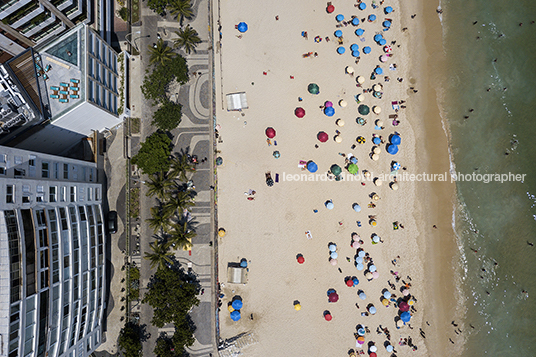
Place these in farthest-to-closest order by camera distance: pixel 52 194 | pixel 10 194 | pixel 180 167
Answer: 1. pixel 180 167
2. pixel 52 194
3. pixel 10 194

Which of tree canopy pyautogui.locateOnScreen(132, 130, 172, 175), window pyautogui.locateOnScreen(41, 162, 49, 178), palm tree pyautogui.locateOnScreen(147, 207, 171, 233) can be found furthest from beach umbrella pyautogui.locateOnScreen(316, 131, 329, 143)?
window pyautogui.locateOnScreen(41, 162, 49, 178)

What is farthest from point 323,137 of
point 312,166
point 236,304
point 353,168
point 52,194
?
point 52,194

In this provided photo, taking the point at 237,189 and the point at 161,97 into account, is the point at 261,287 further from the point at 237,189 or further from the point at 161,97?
the point at 161,97

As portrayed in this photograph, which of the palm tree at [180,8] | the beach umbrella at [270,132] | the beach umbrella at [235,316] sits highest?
the palm tree at [180,8]

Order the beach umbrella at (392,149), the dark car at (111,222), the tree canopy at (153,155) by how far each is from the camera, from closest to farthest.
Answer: the tree canopy at (153,155) < the dark car at (111,222) < the beach umbrella at (392,149)

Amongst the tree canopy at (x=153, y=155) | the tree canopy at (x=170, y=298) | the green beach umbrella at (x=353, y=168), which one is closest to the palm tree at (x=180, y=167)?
the tree canopy at (x=153, y=155)

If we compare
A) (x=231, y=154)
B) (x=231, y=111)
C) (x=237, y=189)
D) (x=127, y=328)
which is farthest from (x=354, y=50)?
(x=127, y=328)

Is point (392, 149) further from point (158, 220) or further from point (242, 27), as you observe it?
point (158, 220)

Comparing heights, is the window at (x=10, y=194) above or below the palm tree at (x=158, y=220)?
above

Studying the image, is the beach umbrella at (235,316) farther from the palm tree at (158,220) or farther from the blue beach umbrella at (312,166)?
the blue beach umbrella at (312,166)
